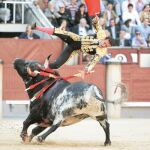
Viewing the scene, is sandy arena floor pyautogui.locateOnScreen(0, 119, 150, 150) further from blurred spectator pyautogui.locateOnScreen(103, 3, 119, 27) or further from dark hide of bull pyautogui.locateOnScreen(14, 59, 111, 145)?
blurred spectator pyautogui.locateOnScreen(103, 3, 119, 27)

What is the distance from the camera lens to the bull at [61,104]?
10125mm

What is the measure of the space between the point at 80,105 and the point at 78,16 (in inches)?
299

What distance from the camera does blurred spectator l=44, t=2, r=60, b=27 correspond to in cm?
1747

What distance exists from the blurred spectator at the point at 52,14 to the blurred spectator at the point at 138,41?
1.74 meters

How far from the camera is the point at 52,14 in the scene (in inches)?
694

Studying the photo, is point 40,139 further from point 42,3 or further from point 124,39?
point 42,3

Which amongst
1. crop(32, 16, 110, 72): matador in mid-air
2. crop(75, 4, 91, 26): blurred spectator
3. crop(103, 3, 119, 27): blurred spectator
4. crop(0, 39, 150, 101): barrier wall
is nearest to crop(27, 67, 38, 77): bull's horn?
crop(32, 16, 110, 72): matador in mid-air

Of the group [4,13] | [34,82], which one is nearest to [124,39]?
[4,13]

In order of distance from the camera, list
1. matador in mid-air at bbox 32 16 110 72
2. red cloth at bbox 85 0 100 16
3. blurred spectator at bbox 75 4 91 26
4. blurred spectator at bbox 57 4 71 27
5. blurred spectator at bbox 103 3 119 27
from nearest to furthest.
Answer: matador in mid-air at bbox 32 16 110 72, red cloth at bbox 85 0 100 16, blurred spectator at bbox 57 4 71 27, blurred spectator at bbox 75 4 91 26, blurred spectator at bbox 103 3 119 27

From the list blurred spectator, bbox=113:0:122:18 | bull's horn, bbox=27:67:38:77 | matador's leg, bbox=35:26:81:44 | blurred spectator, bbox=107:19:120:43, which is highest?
blurred spectator, bbox=113:0:122:18

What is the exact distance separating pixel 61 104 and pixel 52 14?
25.0ft

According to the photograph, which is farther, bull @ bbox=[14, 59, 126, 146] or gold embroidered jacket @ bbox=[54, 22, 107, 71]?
gold embroidered jacket @ bbox=[54, 22, 107, 71]

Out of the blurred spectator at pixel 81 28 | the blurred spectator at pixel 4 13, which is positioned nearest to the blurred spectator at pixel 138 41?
the blurred spectator at pixel 81 28

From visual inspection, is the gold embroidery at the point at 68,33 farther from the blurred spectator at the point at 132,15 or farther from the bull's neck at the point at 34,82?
the blurred spectator at the point at 132,15
